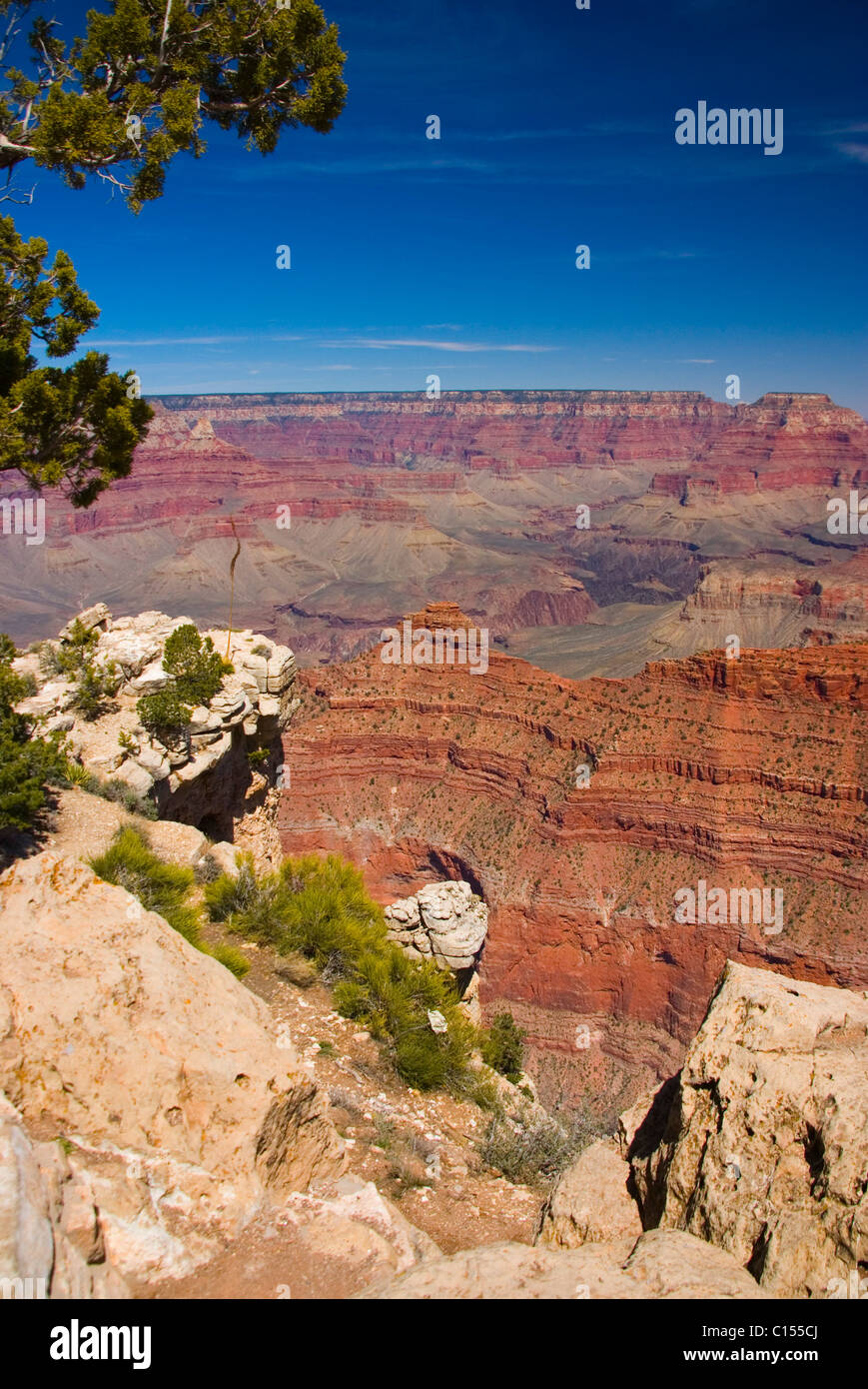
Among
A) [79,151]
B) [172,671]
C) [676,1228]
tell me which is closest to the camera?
[676,1228]

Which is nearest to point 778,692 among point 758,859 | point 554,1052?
point 758,859

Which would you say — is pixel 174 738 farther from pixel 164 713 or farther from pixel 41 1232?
pixel 41 1232

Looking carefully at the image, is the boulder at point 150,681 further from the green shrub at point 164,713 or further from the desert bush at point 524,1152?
the desert bush at point 524,1152

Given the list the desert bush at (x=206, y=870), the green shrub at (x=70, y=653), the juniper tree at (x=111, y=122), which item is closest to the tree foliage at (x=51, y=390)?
the juniper tree at (x=111, y=122)

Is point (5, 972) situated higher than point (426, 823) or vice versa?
point (5, 972)

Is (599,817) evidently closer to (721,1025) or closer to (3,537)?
(721,1025)

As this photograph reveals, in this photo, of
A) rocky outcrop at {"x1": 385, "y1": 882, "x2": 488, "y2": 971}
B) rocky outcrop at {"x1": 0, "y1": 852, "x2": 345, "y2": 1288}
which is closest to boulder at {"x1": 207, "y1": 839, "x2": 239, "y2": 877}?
rocky outcrop at {"x1": 385, "y1": 882, "x2": 488, "y2": 971}

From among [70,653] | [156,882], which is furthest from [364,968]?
[70,653]

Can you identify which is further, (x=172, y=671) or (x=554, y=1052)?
(x=554, y=1052)
